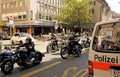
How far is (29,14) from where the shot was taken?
52.7 metres

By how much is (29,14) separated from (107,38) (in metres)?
48.6

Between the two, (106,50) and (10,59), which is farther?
(10,59)

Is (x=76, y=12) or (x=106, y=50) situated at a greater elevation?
(x=76, y=12)

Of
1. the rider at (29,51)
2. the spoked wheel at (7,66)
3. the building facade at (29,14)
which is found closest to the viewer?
the spoked wheel at (7,66)

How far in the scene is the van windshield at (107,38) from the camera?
474 centimetres

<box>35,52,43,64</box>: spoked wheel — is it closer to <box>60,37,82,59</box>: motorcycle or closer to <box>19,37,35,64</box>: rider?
<box>19,37,35,64</box>: rider

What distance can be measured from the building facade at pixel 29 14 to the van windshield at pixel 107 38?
150 ft

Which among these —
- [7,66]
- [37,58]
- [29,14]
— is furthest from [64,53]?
[29,14]

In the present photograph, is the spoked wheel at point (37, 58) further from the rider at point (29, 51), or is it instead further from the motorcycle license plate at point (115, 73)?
the motorcycle license plate at point (115, 73)

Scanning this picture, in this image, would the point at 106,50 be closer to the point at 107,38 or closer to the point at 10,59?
the point at 107,38

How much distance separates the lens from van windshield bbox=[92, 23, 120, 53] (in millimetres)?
4742

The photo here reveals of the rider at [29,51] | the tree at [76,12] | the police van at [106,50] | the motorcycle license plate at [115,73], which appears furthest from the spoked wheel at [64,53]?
the tree at [76,12]

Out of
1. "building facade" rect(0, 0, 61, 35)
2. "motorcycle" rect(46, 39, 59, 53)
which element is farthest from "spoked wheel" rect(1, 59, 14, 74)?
"building facade" rect(0, 0, 61, 35)

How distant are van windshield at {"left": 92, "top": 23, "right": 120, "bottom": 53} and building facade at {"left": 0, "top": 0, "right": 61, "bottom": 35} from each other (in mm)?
45640
